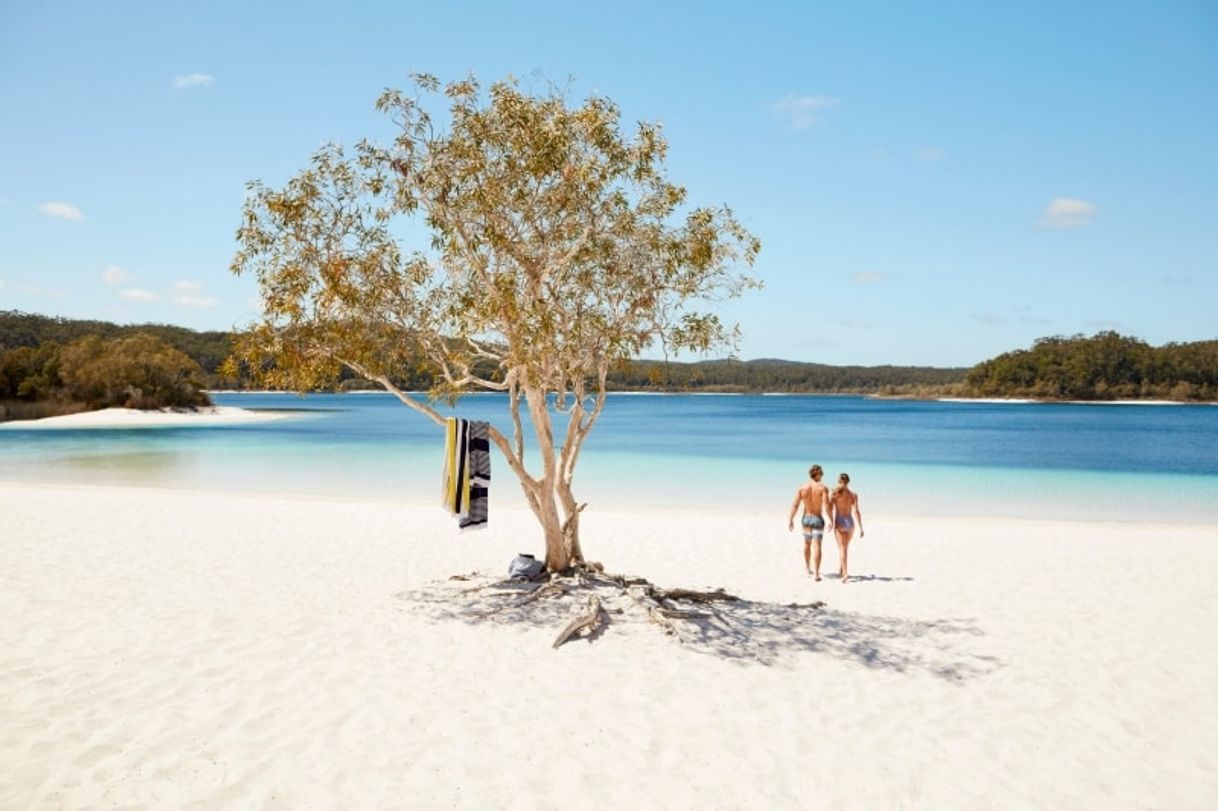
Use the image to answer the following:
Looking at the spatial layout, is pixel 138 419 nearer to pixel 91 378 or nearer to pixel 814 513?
pixel 91 378

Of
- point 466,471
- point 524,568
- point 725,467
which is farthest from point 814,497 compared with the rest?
point 725,467

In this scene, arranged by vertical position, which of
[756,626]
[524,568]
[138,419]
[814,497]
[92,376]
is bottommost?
[138,419]

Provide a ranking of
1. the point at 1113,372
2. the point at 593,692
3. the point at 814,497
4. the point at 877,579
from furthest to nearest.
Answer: the point at 1113,372
the point at 877,579
the point at 814,497
the point at 593,692

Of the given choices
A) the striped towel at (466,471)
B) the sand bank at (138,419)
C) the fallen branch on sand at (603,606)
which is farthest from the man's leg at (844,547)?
the sand bank at (138,419)

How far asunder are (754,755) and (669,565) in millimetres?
6848

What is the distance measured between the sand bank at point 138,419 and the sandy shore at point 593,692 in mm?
54929

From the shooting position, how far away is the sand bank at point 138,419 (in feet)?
193

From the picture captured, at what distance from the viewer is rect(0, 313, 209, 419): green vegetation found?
2672 inches

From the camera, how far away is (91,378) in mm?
68938

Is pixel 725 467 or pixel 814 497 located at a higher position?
pixel 814 497

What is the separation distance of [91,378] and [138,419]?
7.02 m

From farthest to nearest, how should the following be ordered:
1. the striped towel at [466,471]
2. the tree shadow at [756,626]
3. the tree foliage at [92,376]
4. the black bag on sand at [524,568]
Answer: the tree foliage at [92,376]
the black bag on sand at [524,568]
the striped towel at [466,471]
the tree shadow at [756,626]

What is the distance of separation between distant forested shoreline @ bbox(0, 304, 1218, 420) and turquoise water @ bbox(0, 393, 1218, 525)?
5811 mm

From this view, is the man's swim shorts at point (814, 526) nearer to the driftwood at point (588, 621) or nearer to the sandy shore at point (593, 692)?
the sandy shore at point (593, 692)
